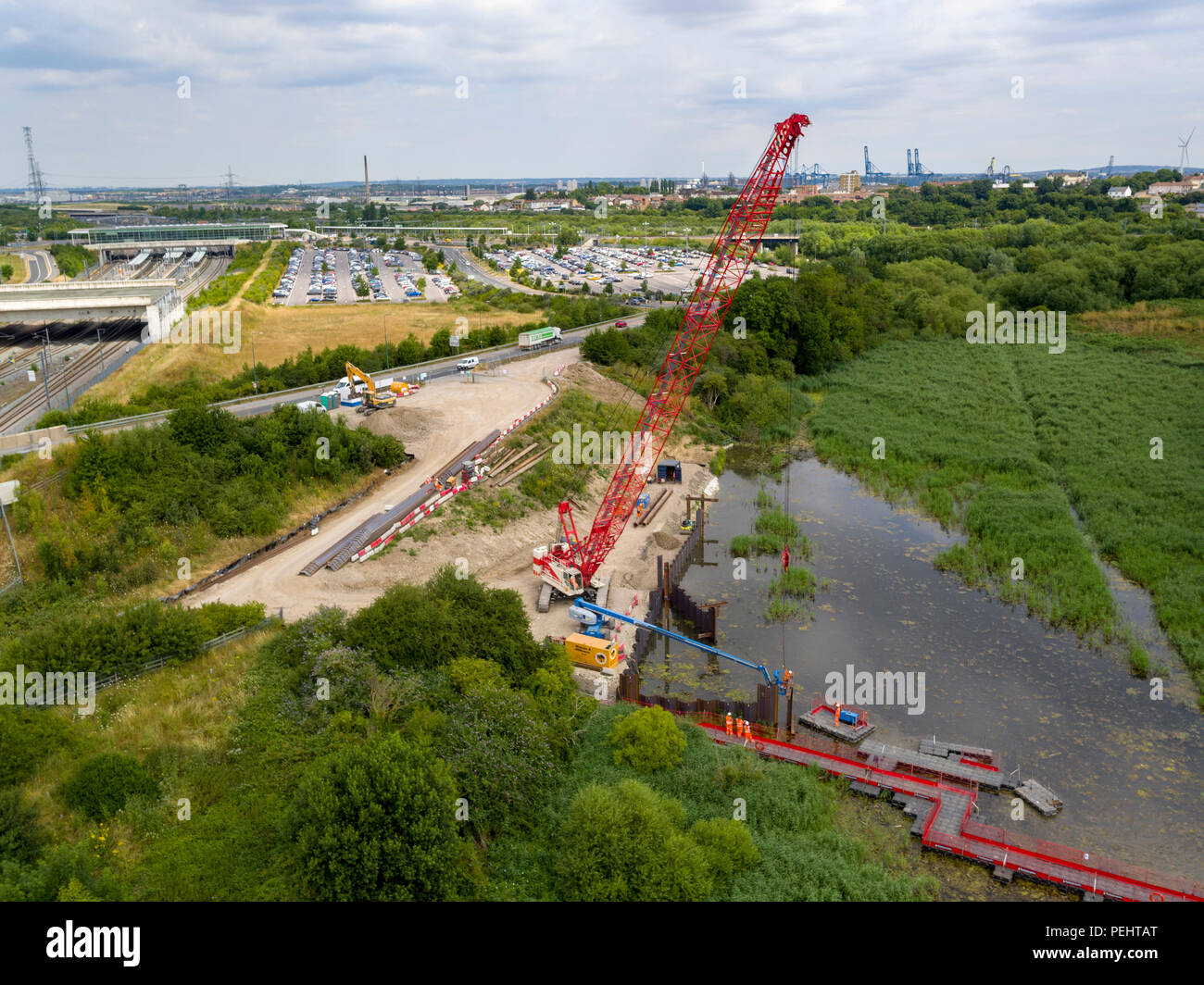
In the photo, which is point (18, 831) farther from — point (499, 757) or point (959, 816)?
point (959, 816)

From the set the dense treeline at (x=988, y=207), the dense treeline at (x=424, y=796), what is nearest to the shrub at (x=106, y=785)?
the dense treeline at (x=424, y=796)

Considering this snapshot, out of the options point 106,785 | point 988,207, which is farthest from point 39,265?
point 988,207

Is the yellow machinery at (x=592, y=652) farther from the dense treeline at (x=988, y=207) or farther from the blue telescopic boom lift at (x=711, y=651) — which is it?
the dense treeline at (x=988, y=207)

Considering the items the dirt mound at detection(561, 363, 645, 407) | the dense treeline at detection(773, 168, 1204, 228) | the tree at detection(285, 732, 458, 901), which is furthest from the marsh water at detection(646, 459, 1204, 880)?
the dense treeline at detection(773, 168, 1204, 228)

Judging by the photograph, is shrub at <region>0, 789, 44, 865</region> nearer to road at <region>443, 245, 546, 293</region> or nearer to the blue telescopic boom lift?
the blue telescopic boom lift

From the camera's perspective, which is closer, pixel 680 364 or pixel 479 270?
pixel 680 364

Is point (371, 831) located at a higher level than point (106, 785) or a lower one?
higher
